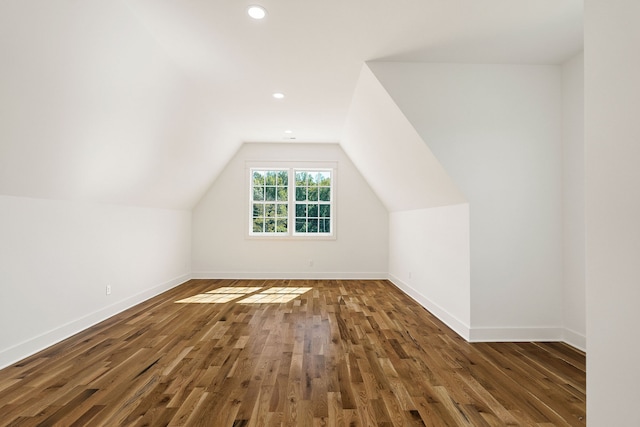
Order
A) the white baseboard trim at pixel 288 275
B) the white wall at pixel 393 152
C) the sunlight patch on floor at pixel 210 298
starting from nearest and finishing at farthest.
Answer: the white wall at pixel 393 152 → the sunlight patch on floor at pixel 210 298 → the white baseboard trim at pixel 288 275

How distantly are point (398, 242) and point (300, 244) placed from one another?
1.97 meters

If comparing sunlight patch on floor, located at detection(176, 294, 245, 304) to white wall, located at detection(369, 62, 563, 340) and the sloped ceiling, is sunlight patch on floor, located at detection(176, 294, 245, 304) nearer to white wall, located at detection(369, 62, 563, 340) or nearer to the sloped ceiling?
the sloped ceiling

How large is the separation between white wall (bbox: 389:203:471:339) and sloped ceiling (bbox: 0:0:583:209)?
165 cm

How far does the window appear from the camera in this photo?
6855 millimetres

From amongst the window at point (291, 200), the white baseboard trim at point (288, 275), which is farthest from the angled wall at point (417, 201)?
the window at point (291, 200)

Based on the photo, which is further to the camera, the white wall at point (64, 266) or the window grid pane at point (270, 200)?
the window grid pane at point (270, 200)

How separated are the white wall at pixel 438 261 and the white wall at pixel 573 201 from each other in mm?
927

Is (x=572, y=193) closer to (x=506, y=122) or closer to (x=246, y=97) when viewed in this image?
(x=506, y=122)

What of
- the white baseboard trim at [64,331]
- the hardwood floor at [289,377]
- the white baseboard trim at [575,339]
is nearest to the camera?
the hardwood floor at [289,377]

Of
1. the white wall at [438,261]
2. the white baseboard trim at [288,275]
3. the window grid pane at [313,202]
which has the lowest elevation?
the white baseboard trim at [288,275]

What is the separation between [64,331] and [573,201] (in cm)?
506

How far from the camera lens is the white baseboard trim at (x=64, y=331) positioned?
260 cm

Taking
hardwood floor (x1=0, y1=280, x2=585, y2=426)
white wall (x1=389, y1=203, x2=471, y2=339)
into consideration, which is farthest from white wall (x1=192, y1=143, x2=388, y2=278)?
hardwood floor (x1=0, y1=280, x2=585, y2=426)

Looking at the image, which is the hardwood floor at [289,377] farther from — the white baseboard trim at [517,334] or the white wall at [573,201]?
the white wall at [573,201]
